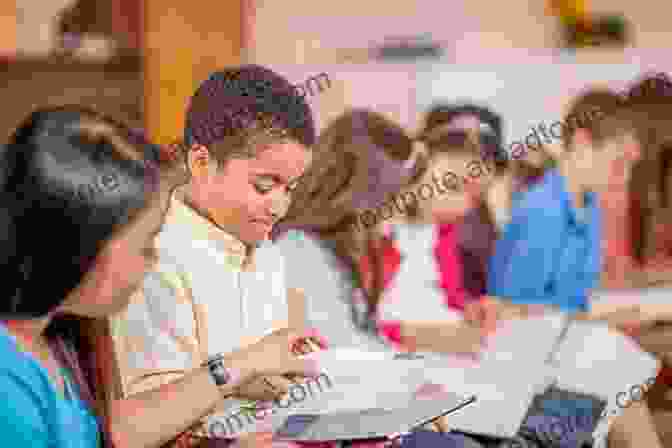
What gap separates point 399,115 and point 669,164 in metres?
0.67

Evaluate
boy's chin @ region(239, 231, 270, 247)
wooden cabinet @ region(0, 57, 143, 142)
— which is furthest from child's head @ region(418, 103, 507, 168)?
boy's chin @ region(239, 231, 270, 247)

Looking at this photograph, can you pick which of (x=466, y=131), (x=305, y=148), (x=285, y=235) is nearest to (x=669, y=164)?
(x=466, y=131)

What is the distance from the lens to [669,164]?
2.04 meters

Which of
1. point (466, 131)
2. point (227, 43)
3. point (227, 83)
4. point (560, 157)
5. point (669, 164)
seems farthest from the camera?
point (669, 164)

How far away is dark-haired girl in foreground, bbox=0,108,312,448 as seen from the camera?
531 millimetres

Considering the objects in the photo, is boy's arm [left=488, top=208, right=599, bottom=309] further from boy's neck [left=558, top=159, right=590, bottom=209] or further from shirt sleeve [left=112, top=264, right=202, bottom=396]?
shirt sleeve [left=112, top=264, right=202, bottom=396]

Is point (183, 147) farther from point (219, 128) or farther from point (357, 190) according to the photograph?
point (357, 190)

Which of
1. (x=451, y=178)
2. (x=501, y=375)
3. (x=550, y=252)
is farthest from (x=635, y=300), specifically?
(x=501, y=375)

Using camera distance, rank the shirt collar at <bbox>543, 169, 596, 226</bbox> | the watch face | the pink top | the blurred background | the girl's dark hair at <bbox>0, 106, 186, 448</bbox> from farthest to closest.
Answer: the blurred background → the shirt collar at <bbox>543, 169, 596, 226</bbox> → the pink top → the watch face → the girl's dark hair at <bbox>0, 106, 186, 448</bbox>

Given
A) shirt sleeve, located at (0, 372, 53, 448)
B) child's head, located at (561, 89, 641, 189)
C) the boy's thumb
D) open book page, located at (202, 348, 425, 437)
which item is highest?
child's head, located at (561, 89, 641, 189)

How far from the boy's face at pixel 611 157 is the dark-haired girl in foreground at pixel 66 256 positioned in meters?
1.01

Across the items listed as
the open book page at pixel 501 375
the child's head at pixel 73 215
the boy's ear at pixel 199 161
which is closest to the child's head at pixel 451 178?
the open book page at pixel 501 375

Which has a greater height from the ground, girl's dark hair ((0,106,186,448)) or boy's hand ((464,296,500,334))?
girl's dark hair ((0,106,186,448))

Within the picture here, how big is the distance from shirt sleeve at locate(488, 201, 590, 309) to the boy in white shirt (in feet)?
2.69
